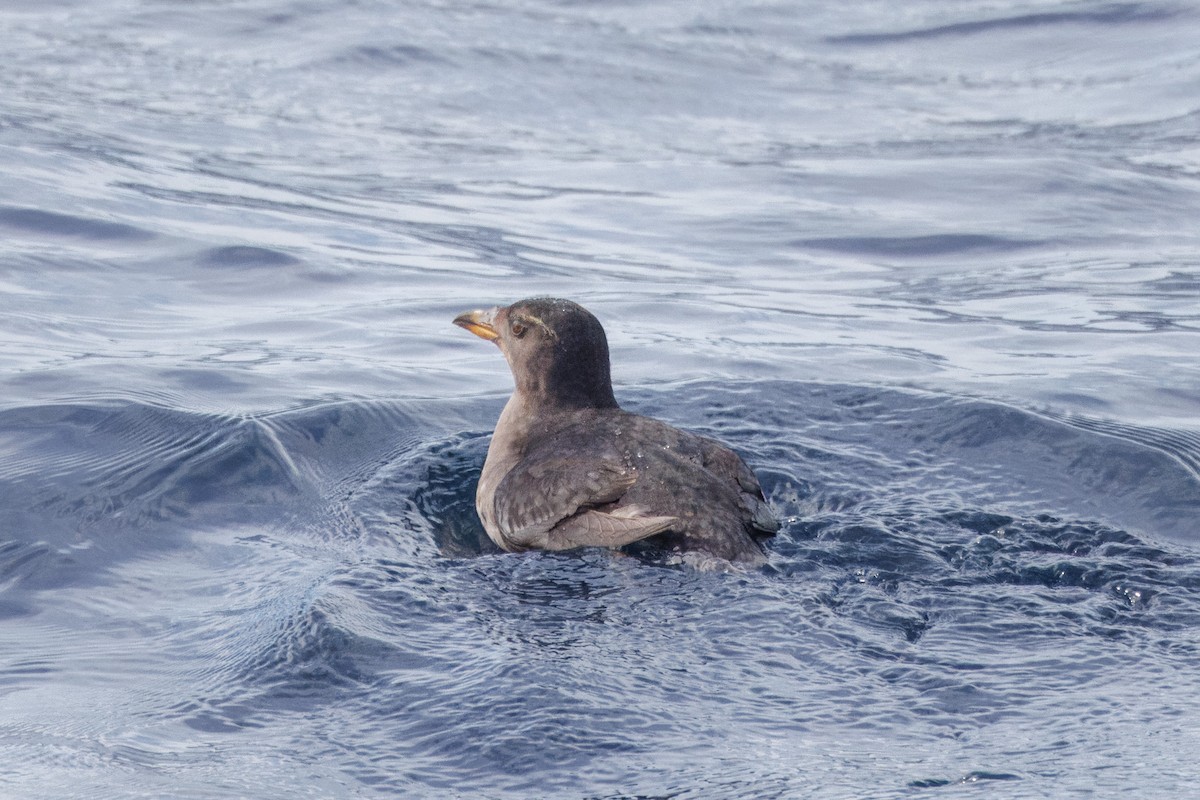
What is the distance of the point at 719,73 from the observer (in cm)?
1922

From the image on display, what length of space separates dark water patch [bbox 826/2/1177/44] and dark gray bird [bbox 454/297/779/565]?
15799 millimetres

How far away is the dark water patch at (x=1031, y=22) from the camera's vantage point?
2069 cm

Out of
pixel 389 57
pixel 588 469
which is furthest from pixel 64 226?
pixel 389 57

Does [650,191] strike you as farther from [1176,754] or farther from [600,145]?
[1176,754]

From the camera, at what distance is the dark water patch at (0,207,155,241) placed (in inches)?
451

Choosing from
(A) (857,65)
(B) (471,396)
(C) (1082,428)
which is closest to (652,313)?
(B) (471,396)

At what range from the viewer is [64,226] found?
458 inches

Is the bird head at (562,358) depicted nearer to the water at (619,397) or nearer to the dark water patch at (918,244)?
the water at (619,397)

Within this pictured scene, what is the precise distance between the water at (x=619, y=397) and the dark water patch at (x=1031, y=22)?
9.13ft

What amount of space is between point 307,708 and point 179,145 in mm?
11374

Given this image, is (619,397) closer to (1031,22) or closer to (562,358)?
(562,358)

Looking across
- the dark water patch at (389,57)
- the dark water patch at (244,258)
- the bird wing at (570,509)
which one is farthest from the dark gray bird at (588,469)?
the dark water patch at (389,57)

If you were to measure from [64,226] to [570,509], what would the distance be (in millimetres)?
7260

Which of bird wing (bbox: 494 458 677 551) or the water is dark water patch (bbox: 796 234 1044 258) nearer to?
the water
